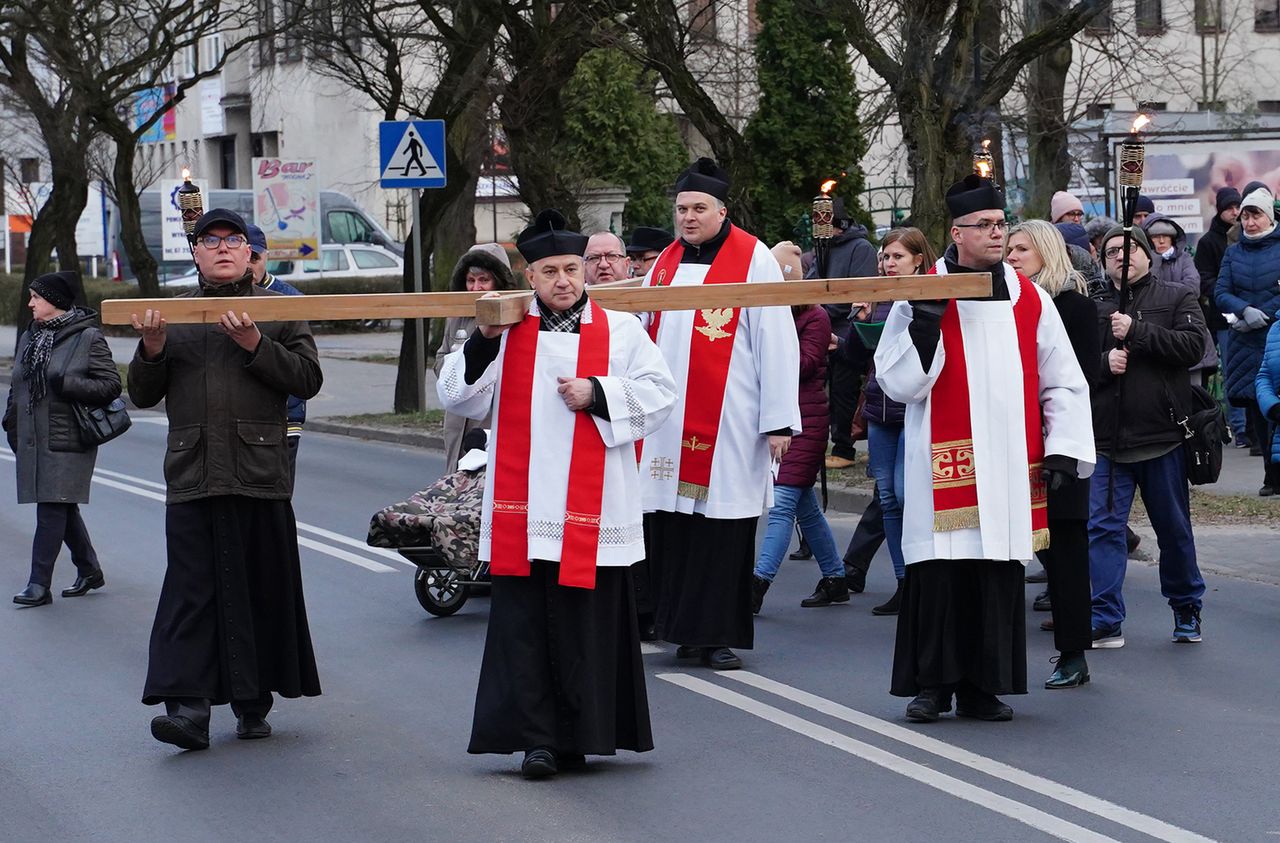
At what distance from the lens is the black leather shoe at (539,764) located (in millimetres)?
6559

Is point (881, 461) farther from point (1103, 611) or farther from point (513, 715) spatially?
point (513, 715)

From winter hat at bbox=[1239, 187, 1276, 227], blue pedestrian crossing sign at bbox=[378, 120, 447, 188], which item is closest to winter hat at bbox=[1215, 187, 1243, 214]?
winter hat at bbox=[1239, 187, 1276, 227]

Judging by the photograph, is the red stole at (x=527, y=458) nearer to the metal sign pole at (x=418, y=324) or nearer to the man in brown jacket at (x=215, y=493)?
the man in brown jacket at (x=215, y=493)

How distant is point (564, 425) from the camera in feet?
21.8

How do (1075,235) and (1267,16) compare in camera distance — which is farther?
(1267,16)

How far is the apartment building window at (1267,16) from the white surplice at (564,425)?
44148 millimetres

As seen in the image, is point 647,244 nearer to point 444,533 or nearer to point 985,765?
point 444,533

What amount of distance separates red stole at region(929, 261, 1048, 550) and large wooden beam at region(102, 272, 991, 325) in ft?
1.78

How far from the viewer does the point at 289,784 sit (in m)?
6.68

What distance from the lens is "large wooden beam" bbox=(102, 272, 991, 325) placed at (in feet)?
20.5

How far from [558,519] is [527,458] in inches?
9.3

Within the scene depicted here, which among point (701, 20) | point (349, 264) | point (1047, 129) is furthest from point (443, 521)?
point (349, 264)

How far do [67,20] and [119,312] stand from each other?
24666mm

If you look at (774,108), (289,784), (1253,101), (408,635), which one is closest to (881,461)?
(408,635)
